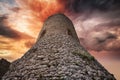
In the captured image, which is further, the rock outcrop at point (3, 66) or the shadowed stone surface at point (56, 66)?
the rock outcrop at point (3, 66)

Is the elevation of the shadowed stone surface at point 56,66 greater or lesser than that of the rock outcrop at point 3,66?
lesser

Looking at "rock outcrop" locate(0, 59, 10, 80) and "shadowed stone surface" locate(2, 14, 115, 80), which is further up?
"rock outcrop" locate(0, 59, 10, 80)

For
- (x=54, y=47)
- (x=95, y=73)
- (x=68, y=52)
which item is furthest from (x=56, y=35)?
(x=95, y=73)

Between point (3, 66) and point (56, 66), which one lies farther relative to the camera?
point (3, 66)

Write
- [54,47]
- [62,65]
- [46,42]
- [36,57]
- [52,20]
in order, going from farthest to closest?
[52,20]
[46,42]
[54,47]
[36,57]
[62,65]

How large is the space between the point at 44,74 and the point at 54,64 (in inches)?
46.9

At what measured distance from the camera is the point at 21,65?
12945 mm

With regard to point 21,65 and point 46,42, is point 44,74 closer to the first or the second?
point 21,65

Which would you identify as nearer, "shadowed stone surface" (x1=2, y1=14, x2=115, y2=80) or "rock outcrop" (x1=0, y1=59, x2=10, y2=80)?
"shadowed stone surface" (x1=2, y1=14, x2=115, y2=80)

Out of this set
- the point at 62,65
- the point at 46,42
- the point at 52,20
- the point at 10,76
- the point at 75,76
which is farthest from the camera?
the point at 52,20

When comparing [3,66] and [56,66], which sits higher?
[3,66]

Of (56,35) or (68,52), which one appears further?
(56,35)

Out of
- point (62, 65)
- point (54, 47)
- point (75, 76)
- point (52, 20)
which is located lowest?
point (75, 76)

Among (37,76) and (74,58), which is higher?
(74,58)
